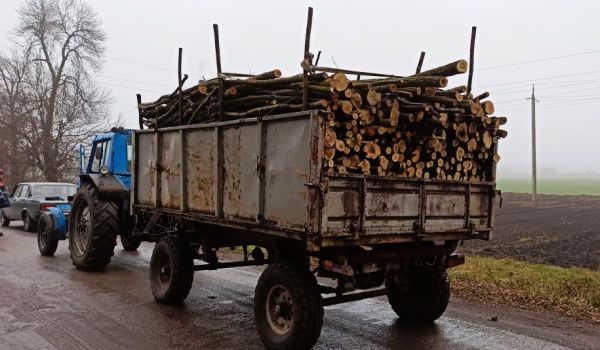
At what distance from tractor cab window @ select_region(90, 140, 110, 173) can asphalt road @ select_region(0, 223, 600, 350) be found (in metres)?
2.47

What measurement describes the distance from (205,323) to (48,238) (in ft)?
20.6

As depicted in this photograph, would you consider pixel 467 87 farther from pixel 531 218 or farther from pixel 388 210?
pixel 531 218

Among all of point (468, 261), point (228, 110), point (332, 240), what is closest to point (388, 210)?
point (332, 240)

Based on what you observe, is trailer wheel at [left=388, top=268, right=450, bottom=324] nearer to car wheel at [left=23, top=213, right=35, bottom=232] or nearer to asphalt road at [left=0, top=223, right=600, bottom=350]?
asphalt road at [left=0, top=223, right=600, bottom=350]

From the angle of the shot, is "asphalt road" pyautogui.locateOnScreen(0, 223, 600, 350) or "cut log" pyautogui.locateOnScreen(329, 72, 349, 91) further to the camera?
"asphalt road" pyautogui.locateOnScreen(0, 223, 600, 350)

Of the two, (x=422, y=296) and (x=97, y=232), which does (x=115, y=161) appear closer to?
(x=97, y=232)

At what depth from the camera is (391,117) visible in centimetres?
515

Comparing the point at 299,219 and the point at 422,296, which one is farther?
the point at 422,296

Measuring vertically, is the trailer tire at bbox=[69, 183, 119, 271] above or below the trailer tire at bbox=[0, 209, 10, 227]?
above

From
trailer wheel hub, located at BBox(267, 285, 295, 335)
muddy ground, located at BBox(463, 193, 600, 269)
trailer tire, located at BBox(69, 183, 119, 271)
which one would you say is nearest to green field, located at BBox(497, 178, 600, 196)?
muddy ground, located at BBox(463, 193, 600, 269)

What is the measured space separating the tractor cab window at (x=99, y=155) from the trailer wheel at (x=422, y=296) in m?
6.11

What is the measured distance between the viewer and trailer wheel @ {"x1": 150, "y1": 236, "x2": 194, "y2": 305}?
689cm

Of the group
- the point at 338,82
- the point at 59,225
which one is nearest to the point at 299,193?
the point at 338,82

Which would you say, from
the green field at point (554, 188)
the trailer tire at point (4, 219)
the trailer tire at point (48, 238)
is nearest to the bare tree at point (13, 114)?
the trailer tire at point (4, 219)
